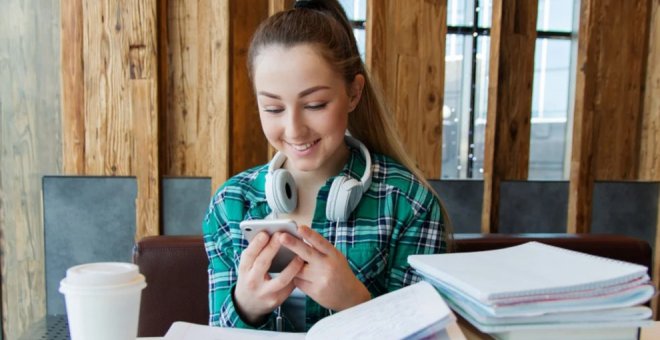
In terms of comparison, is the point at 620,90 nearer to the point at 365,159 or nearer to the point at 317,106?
the point at 365,159

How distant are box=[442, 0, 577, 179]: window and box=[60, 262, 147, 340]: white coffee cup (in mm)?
2376

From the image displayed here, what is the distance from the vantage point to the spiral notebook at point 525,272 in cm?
51

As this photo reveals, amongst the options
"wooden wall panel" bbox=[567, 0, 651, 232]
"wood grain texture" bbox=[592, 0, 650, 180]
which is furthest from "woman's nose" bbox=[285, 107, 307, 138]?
"wood grain texture" bbox=[592, 0, 650, 180]

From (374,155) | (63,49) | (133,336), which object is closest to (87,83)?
(63,49)

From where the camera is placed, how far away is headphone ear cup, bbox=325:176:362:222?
0.99m

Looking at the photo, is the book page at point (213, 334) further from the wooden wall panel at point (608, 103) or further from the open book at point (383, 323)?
the wooden wall panel at point (608, 103)

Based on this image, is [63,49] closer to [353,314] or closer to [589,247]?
[353,314]

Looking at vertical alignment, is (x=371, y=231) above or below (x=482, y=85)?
below

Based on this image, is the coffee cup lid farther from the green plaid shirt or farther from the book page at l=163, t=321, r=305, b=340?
the green plaid shirt

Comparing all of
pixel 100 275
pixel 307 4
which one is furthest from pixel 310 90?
pixel 100 275

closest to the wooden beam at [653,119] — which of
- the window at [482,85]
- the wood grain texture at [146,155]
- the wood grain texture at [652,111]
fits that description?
the wood grain texture at [652,111]

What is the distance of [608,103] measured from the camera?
244 centimetres

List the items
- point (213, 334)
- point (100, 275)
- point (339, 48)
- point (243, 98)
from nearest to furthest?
1. point (100, 275)
2. point (213, 334)
3. point (339, 48)
4. point (243, 98)

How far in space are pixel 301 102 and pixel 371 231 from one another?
35 cm
